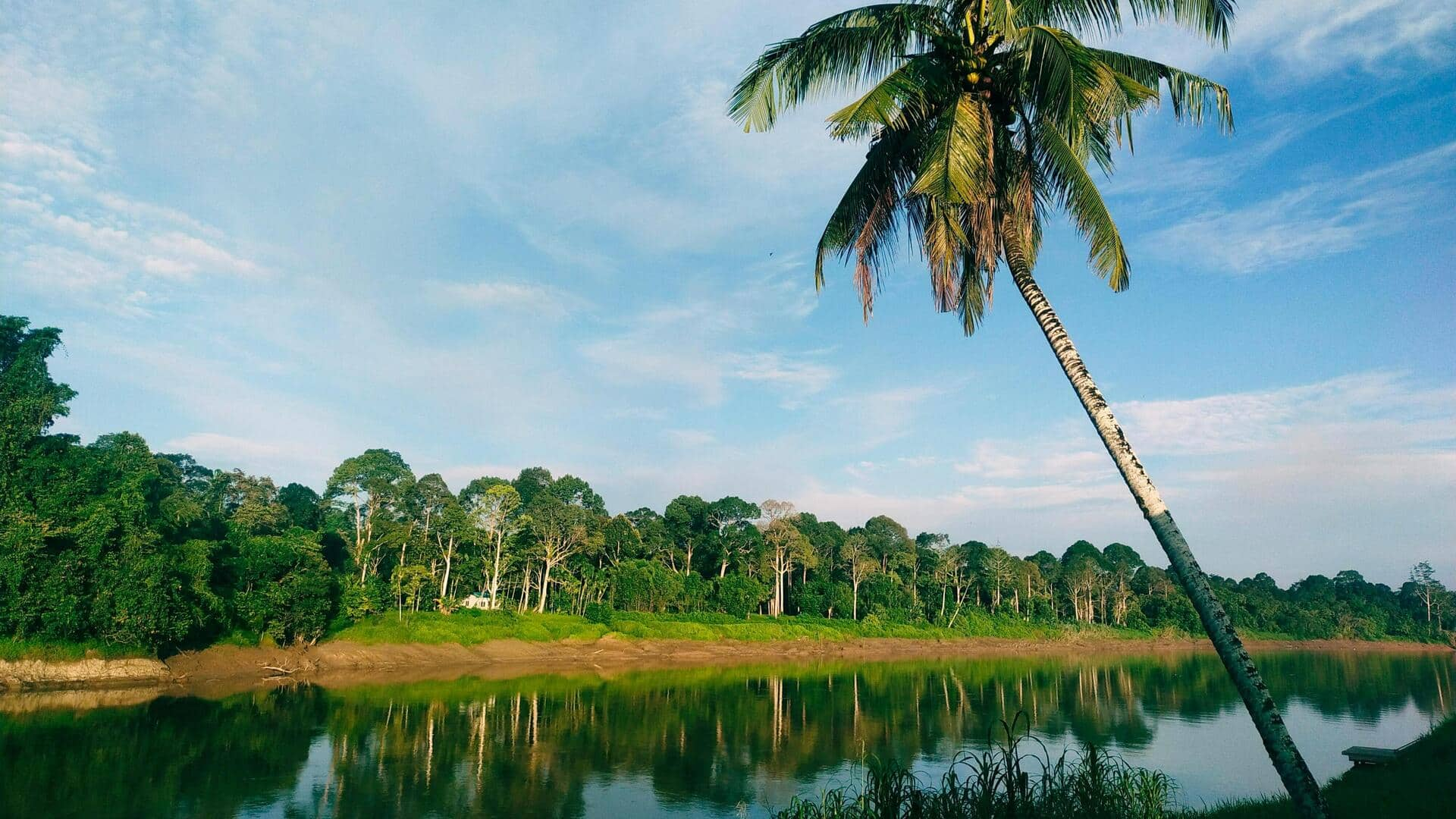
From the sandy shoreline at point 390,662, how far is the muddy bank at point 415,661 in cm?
4

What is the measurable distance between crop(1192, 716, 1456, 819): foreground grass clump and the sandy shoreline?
30001 millimetres

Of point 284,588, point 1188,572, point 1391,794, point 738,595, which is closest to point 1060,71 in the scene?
point 1188,572

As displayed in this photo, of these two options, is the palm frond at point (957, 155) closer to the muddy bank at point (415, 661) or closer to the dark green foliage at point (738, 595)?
the muddy bank at point (415, 661)

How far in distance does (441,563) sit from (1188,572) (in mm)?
47604

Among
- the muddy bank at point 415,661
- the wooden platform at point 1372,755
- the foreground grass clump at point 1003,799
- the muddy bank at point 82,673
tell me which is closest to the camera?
the foreground grass clump at point 1003,799

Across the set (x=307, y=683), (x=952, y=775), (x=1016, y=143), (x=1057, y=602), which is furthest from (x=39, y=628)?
(x=1057, y=602)

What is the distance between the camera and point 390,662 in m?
37.7

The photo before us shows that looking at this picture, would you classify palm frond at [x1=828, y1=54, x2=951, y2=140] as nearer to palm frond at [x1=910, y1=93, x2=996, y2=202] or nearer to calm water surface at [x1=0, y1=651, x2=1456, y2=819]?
palm frond at [x1=910, y1=93, x2=996, y2=202]

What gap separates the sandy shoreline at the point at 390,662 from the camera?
2697 cm

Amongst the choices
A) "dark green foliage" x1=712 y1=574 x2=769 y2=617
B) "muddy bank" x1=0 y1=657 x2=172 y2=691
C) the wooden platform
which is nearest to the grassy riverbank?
"muddy bank" x1=0 y1=657 x2=172 y2=691

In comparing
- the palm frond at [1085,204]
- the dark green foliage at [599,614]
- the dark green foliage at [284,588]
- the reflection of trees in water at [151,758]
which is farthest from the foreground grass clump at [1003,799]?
the dark green foliage at [599,614]

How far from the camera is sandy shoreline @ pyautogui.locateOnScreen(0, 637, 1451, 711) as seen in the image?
27.0m

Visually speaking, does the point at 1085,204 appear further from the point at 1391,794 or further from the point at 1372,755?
the point at 1372,755

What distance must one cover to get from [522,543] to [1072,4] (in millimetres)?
48994
